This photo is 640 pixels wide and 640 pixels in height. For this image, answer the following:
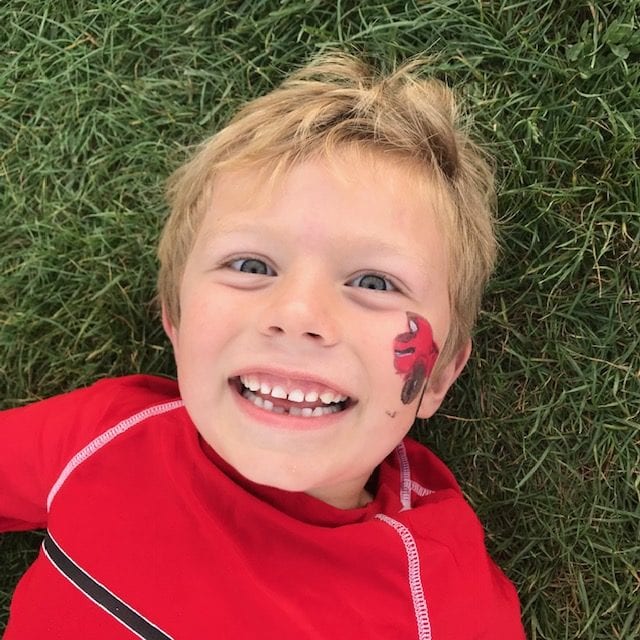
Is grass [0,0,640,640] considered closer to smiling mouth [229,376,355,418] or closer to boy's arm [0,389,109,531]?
boy's arm [0,389,109,531]

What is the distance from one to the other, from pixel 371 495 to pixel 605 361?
83 cm

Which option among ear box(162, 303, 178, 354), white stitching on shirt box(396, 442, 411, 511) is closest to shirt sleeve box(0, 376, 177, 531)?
ear box(162, 303, 178, 354)

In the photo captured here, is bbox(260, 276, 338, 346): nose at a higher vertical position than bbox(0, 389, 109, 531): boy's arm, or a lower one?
higher

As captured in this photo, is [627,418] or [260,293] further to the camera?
[627,418]

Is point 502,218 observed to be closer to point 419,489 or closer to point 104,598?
point 419,489

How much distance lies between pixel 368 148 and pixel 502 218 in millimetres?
707

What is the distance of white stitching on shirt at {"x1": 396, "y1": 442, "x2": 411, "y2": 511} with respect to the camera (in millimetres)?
2082

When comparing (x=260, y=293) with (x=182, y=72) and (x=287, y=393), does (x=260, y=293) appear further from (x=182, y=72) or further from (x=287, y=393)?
(x=182, y=72)

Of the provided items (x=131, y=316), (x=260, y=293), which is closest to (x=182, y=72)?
(x=131, y=316)

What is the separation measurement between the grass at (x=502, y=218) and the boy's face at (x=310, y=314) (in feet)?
2.26

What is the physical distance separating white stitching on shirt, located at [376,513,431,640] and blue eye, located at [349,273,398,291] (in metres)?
0.64

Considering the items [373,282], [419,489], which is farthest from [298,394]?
[419,489]

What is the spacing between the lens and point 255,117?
1.95 meters

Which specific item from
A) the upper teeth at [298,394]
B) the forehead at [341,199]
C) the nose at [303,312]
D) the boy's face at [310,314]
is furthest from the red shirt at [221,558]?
the forehead at [341,199]
